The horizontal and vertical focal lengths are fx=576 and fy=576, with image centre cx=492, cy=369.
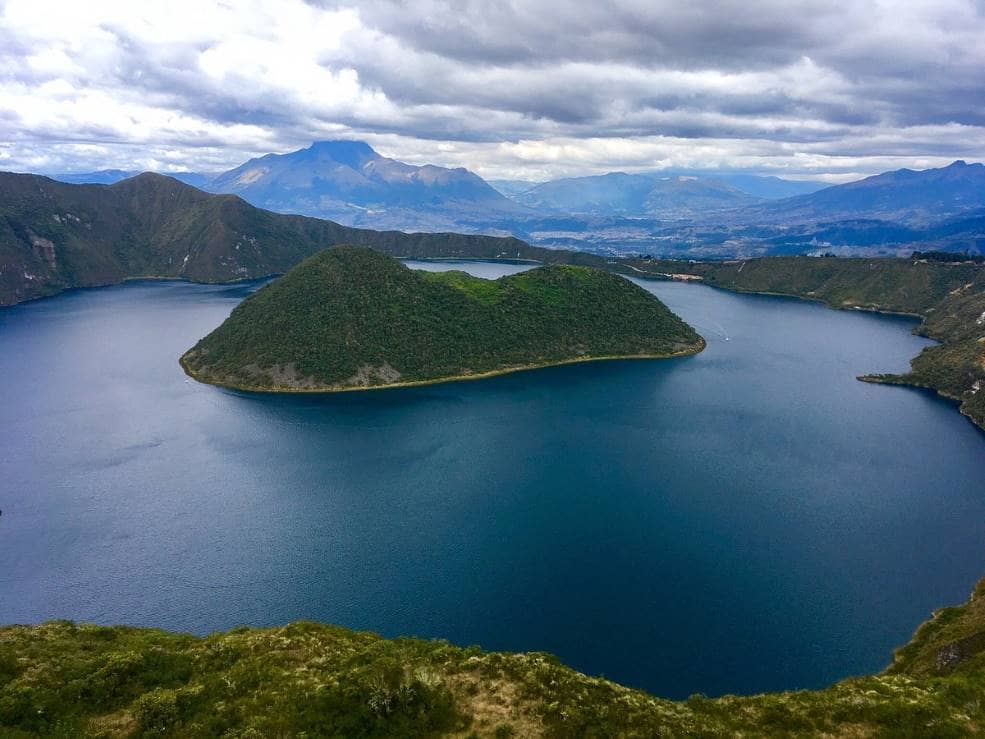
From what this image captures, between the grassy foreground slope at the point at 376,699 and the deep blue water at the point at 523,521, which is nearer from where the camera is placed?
the grassy foreground slope at the point at 376,699

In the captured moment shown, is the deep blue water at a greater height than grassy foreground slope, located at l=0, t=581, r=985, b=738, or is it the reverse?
grassy foreground slope, located at l=0, t=581, r=985, b=738

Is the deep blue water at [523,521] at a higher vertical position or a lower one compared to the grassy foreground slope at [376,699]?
lower

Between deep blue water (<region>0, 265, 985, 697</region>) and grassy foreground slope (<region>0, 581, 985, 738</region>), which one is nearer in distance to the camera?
grassy foreground slope (<region>0, 581, 985, 738</region>)

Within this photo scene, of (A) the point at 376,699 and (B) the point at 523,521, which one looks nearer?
(A) the point at 376,699

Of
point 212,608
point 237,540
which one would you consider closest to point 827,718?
point 212,608
